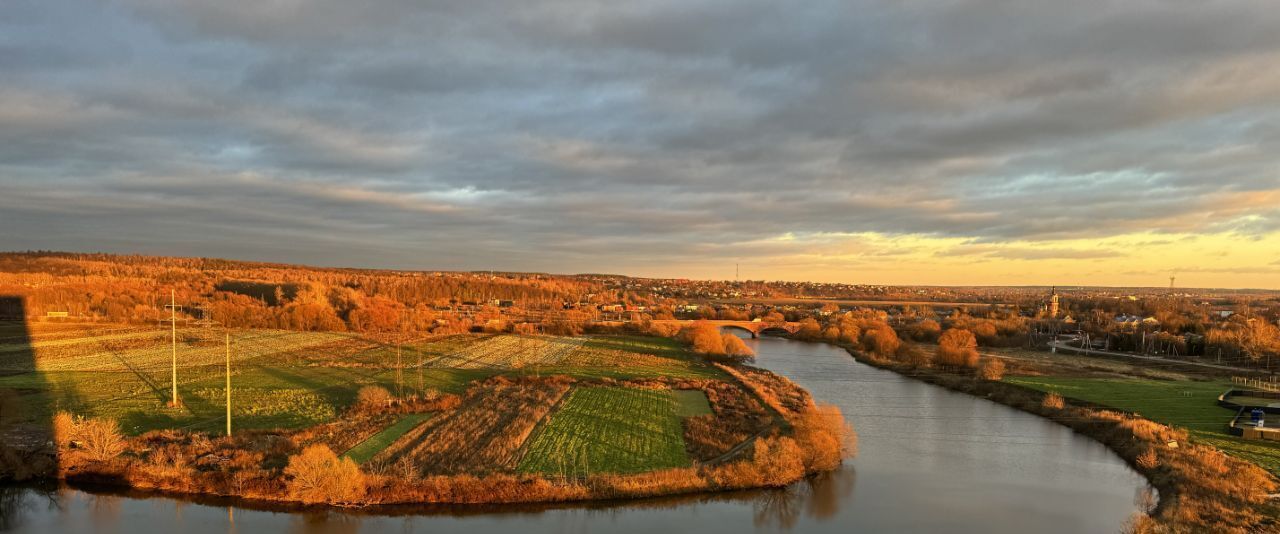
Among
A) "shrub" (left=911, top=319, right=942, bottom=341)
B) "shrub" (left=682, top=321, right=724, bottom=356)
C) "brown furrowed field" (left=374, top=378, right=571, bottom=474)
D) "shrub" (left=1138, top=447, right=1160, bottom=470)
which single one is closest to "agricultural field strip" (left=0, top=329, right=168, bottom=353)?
"brown furrowed field" (left=374, top=378, right=571, bottom=474)

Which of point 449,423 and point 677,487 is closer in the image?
point 677,487

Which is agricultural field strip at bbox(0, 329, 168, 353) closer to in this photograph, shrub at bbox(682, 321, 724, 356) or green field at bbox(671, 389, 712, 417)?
green field at bbox(671, 389, 712, 417)

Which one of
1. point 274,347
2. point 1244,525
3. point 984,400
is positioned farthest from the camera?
point 274,347

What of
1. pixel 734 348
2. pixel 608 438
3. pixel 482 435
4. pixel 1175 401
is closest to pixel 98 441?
pixel 482 435

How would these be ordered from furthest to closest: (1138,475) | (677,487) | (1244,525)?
(1138,475), (677,487), (1244,525)

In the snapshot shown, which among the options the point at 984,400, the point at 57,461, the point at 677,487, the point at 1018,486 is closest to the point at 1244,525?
the point at 1018,486

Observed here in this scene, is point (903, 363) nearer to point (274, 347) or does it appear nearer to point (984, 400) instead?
point (984, 400)

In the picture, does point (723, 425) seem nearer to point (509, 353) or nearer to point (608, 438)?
point (608, 438)
